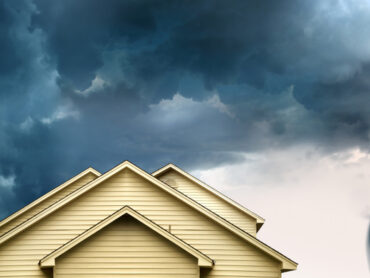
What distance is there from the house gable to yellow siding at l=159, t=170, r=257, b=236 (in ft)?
15.7

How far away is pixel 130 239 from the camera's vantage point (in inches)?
575

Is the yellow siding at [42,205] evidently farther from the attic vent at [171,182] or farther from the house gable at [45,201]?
the attic vent at [171,182]

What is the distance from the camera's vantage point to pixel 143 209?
52.7 feet

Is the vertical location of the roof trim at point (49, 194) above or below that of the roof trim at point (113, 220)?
above

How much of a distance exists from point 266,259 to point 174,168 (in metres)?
10.1

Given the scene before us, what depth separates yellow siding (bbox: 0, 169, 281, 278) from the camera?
1510cm

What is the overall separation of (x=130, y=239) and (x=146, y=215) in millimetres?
1595

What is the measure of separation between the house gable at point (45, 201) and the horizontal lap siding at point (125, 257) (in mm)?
7700

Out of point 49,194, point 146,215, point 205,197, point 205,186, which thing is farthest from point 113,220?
point 205,197

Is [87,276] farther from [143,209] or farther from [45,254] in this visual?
[143,209]

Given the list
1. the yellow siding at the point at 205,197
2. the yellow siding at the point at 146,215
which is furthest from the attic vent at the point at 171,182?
the yellow siding at the point at 146,215

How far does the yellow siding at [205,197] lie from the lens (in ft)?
79.5

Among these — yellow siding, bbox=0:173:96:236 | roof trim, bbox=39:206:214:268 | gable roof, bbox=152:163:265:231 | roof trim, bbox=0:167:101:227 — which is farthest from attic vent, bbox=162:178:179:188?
roof trim, bbox=39:206:214:268

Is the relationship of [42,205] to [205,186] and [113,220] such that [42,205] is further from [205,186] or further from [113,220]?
[205,186]
